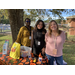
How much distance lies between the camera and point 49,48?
1.64m

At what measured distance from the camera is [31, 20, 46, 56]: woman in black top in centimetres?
195

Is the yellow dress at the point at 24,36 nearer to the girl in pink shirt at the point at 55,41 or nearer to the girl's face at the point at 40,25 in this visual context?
the girl's face at the point at 40,25

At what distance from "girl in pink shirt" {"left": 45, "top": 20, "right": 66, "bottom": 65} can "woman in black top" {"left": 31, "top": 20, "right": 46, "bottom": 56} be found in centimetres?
35

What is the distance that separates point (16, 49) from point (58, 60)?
130 centimetres

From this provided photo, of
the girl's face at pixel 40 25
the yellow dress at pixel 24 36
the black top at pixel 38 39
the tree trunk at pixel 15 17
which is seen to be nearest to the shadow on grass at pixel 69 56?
the black top at pixel 38 39

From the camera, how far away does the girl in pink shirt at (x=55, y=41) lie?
1553mm

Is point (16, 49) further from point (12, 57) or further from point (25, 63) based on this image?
point (25, 63)

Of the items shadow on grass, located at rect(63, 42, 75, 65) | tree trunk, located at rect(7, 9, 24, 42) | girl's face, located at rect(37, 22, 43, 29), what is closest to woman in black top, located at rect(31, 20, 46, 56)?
girl's face, located at rect(37, 22, 43, 29)

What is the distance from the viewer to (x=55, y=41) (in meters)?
1.55

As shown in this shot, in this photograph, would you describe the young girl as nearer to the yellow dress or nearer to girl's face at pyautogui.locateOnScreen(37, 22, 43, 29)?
the yellow dress

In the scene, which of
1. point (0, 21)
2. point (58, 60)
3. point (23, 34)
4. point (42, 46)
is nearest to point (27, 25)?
point (23, 34)

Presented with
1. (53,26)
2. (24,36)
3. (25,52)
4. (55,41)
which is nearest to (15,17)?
(24,36)

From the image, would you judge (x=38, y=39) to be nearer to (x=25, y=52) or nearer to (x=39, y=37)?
(x=39, y=37)

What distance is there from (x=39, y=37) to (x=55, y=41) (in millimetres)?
543
